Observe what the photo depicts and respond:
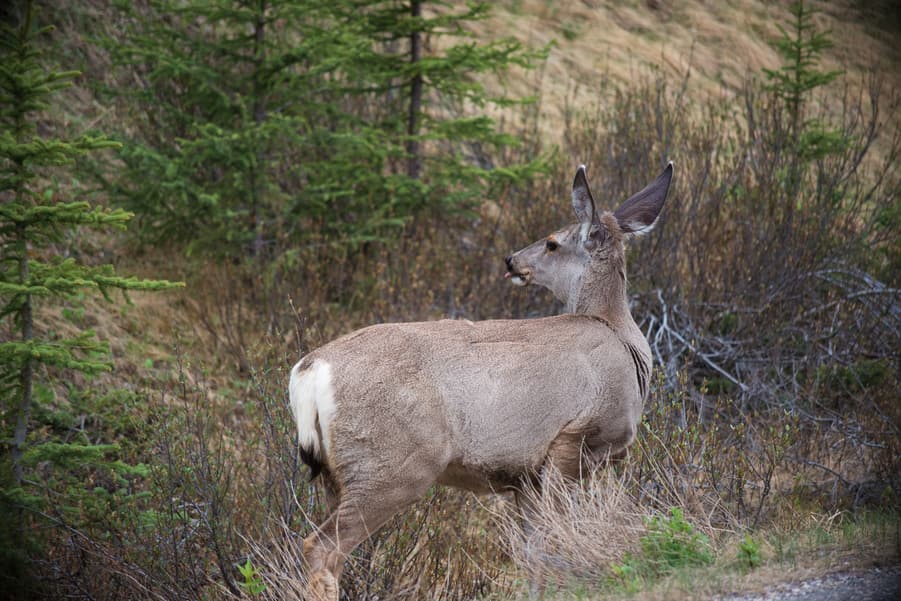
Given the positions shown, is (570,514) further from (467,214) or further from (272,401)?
(467,214)

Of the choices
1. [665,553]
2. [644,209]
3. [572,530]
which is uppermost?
[644,209]

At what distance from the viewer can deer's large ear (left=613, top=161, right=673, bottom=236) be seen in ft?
20.0

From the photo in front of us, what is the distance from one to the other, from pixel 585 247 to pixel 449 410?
5.77 ft

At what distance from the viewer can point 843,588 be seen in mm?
4109

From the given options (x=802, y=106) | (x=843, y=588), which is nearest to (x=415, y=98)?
(x=802, y=106)

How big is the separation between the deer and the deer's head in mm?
327

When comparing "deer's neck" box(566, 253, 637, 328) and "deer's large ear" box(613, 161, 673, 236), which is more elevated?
"deer's large ear" box(613, 161, 673, 236)

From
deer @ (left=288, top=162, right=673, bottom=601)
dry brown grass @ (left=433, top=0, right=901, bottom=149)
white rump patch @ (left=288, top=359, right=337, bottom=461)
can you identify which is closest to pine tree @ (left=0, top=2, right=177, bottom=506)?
white rump patch @ (left=288, top=359, right=337, bottom=461)

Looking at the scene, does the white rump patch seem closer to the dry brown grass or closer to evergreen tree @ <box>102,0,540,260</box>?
evergreen tree @ <box>102,0,540,260</box>

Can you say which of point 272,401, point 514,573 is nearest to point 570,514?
point 514,573

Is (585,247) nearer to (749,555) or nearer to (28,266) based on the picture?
(749,555)

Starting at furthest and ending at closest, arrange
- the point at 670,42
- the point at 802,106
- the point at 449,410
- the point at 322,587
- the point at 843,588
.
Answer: the point at 670,42, the point at 802,106, the point at 449,410, the point at 322,587, the point at 843,588

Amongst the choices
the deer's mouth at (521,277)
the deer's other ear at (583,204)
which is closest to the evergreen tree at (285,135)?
the deer's mouth at (521,277)

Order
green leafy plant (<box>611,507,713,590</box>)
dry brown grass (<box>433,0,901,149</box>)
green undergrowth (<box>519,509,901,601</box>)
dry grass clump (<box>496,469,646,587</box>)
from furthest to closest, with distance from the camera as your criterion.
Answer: dry brown grass (<box>433,0,901,149</box>) → dry grass clump (<box>496,469,646,587</box>) → green leafy plant (<box>611,507,713,590</box>) → green undergrowth (<box>519,509,901,601</box>)
